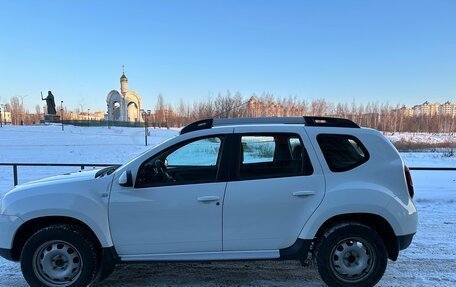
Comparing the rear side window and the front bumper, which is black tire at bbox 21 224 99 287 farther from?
the rear side window

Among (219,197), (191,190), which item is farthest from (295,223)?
(191,190)

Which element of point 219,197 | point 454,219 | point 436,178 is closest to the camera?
point 219,197

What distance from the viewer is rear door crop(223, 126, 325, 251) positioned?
13.1ft

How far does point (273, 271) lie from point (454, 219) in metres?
4.48

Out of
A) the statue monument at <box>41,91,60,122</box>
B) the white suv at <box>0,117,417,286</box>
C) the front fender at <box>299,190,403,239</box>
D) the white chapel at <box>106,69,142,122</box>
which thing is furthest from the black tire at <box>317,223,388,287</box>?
the white chapel at <box>106,69,142,122</box>

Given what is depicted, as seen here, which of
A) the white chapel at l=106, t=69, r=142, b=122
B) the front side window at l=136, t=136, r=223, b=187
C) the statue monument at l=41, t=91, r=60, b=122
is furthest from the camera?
the white chapel at l=106, t=69, r=142, b=122

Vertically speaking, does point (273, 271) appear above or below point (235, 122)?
below

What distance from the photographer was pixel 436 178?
13383mm

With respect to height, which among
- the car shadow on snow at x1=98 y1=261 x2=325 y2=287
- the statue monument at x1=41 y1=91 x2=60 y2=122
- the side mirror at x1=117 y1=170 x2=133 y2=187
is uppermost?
the statue monument at x1=41 y1=91 x2=60 y2=122

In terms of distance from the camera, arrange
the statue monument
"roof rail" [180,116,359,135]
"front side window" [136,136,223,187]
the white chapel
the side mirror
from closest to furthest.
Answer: the side mirror < "front side window" [136,136,223,187] < "roof rail" [180,116,359,135] < the statue monument < the white chapel

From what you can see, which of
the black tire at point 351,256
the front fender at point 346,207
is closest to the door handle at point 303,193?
the front fender at point 346,207

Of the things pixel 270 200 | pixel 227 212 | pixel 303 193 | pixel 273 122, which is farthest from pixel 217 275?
pixel 273 122

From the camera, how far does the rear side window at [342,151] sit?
13.6 ft

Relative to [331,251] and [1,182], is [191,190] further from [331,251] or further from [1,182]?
[1,182]
